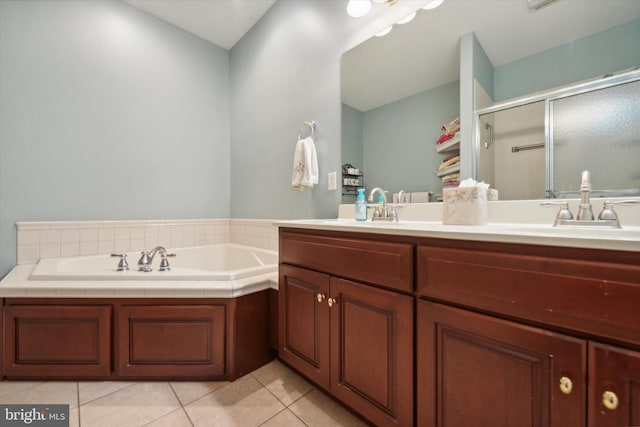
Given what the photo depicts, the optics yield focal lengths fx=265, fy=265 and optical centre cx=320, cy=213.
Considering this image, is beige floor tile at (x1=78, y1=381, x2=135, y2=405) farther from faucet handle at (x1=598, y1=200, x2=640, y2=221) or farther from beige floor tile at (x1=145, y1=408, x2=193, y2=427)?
faucet handle at (x1=598, y1=200, x2=640, y2=221)

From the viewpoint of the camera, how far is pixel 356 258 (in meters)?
1.08

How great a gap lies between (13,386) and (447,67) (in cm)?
282

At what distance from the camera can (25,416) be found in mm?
1203

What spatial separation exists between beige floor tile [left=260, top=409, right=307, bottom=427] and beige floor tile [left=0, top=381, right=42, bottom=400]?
1333 millimetres

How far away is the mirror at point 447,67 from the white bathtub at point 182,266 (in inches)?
35.9

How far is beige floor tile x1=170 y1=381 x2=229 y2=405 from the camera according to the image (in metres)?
1.36

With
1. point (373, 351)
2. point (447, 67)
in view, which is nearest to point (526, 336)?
point (373, 351)

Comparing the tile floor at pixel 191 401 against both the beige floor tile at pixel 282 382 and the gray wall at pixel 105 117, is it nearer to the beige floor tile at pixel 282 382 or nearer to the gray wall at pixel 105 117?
the beige floor tile at pixel 282 382

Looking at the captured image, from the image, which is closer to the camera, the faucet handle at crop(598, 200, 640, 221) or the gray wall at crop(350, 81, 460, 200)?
the faucet handle at crop(598, 200, 640, 221)

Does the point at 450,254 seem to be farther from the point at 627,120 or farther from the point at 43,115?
the point at 43,115

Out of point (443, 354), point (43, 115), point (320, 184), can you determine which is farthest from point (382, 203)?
point (43, 115)

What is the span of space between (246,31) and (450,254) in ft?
9.47

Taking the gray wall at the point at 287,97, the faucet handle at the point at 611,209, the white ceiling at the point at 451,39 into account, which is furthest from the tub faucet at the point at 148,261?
the faucet handle at the point at 611,209

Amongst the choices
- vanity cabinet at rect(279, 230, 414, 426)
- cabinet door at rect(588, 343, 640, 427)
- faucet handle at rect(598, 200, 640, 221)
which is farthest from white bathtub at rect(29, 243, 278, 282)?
faucet handle at rect(598, 200, 640, 221)
